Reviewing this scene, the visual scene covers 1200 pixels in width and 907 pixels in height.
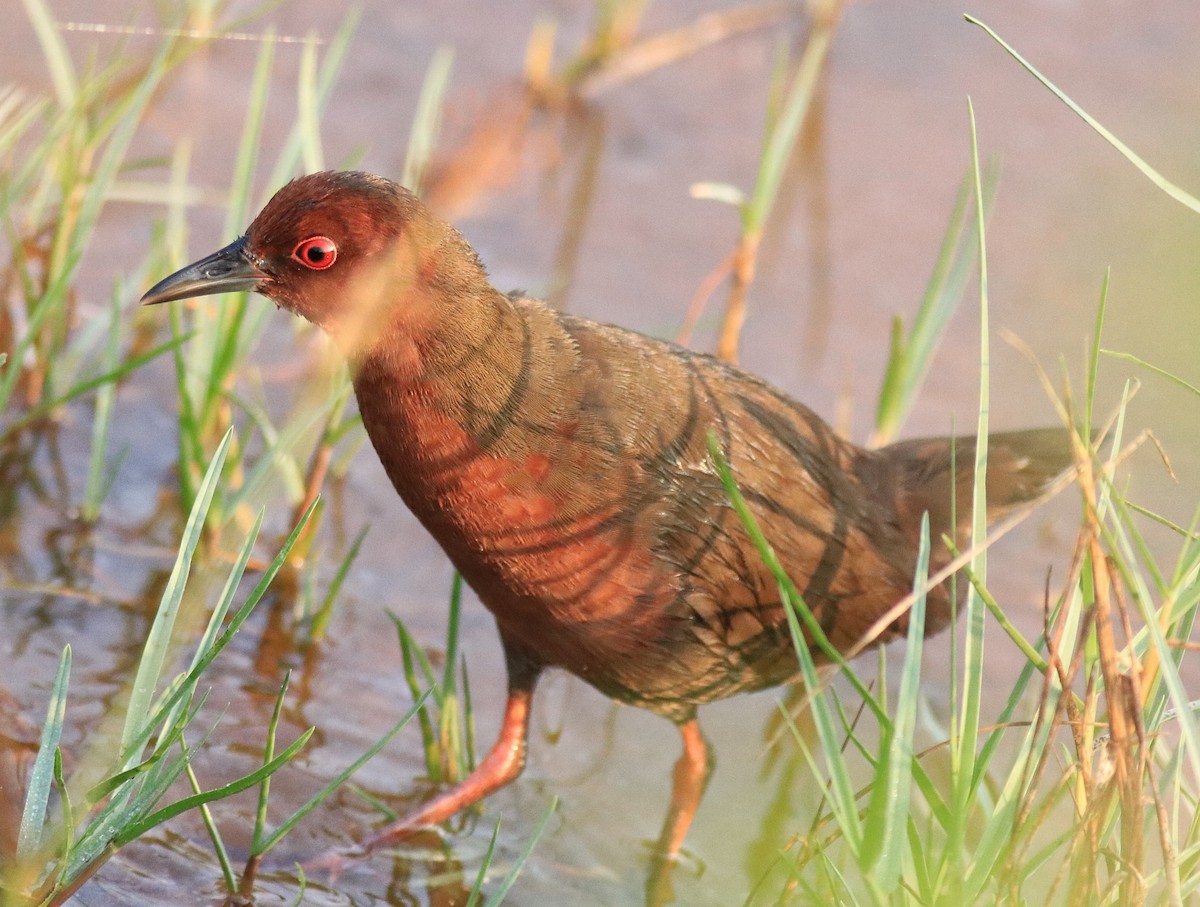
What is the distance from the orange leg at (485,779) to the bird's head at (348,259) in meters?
1.14

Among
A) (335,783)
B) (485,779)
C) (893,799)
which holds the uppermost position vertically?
(893,799)

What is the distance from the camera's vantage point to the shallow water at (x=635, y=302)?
373 cm

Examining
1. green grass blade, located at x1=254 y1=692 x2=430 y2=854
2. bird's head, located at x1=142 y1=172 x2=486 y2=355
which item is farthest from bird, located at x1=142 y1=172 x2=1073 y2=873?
green grass blade, located at x1=254 y1=692 x2=430 y2=854

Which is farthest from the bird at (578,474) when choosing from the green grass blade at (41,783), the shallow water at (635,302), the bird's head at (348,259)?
the green grass blade at (41,783)

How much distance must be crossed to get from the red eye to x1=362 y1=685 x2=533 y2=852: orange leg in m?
1.25

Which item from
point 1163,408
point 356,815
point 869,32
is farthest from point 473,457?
point 869,32

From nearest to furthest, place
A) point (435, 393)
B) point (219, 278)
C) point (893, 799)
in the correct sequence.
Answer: point (893, 799)
point (435, 393)
point (219, 278)

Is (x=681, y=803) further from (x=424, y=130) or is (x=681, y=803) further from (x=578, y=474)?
(x=424, y=130)

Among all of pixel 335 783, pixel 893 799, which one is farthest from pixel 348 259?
pixel 893 799

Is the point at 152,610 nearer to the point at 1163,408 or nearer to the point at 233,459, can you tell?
the point at 233,459

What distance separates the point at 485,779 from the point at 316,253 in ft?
4.46

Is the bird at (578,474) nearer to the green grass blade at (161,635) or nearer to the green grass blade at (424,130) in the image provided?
the green grass blade at (161,635)

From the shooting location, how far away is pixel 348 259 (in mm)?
3289

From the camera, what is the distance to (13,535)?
4.17 meters
